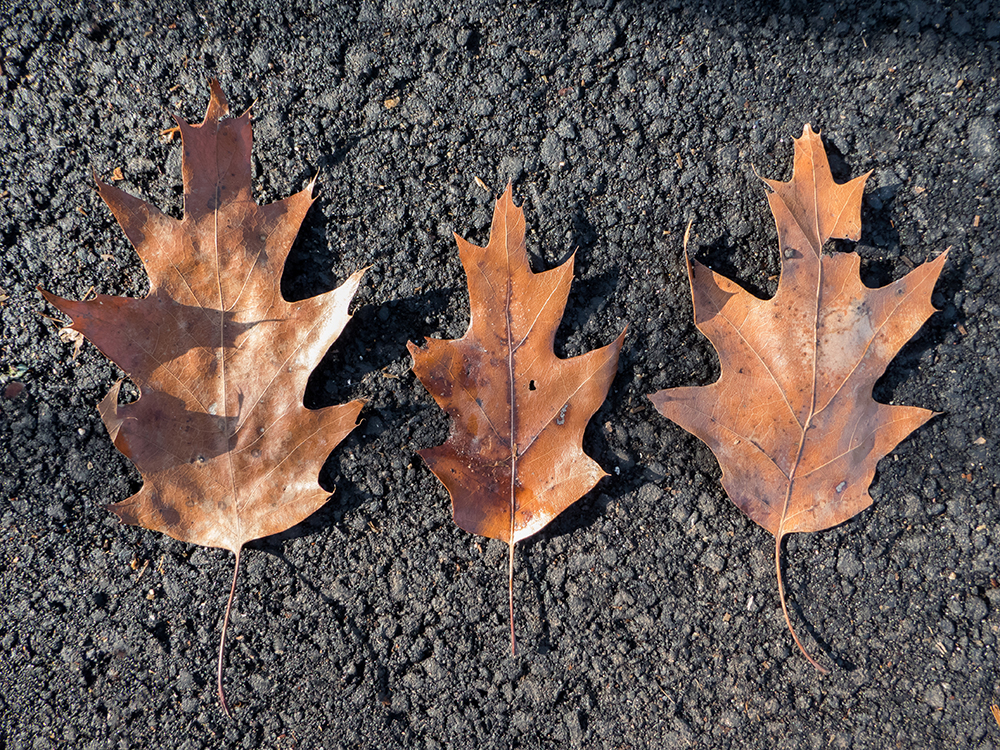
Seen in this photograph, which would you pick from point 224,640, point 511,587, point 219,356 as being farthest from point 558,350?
point 224,640

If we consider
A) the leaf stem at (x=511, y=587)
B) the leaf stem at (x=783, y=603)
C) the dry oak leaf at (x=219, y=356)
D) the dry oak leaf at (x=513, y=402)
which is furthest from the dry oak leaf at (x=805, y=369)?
the dry oak leaf at (x=219, y=356)

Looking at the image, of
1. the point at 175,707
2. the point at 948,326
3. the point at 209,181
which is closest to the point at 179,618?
the point at 175,707

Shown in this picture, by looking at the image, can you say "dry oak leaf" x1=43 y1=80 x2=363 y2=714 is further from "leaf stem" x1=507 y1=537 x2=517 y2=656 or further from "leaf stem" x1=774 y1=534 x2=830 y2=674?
"leaf stem" x1=774 y1=534 x2=830 y2=674

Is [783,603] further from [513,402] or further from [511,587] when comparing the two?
[513,402]

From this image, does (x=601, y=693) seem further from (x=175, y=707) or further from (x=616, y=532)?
(x=175, y=707)

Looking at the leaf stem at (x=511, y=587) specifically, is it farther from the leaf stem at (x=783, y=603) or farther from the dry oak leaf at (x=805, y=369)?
the leaf stem at (x=783, y=603)

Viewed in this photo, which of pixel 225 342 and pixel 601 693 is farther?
pixel 601 693
